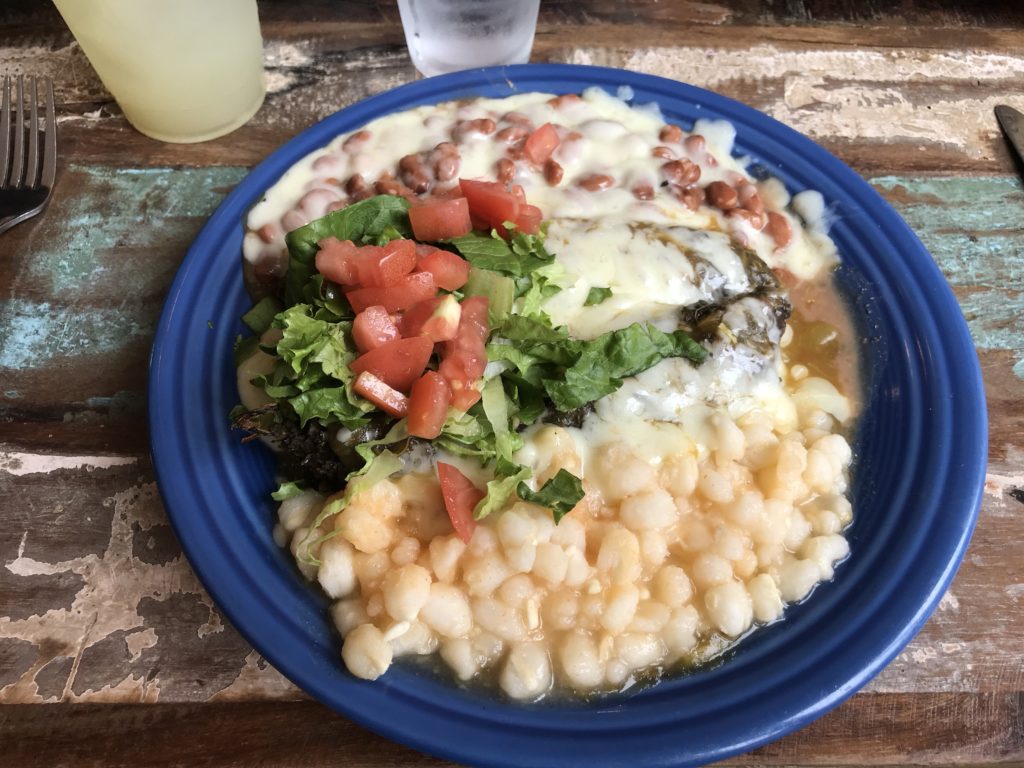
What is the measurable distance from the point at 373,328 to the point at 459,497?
514mm

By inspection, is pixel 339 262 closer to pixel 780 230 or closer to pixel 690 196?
pixel 690 196

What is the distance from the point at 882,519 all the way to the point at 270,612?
174cm

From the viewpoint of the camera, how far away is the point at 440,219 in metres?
2.46

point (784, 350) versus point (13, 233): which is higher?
point (13, 233)

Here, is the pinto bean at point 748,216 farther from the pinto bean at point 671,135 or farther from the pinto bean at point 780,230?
the pinto bean at point 671,135

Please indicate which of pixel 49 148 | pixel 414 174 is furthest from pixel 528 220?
pixel 49 148

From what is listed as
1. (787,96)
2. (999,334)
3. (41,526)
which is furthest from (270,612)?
(787,96)

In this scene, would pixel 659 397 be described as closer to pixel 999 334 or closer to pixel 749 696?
pixel 749 696

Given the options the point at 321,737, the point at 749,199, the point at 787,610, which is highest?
the point at 749,199

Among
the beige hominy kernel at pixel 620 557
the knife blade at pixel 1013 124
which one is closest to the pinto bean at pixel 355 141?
the beige hominy kernel at pixel 620 557

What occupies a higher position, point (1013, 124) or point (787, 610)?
point (1013, 124)

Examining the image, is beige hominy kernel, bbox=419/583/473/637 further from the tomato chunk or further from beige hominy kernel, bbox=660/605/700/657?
the tomato chunk

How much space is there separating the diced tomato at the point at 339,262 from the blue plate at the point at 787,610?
1.76ft

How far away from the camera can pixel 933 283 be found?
2707 millimetres
